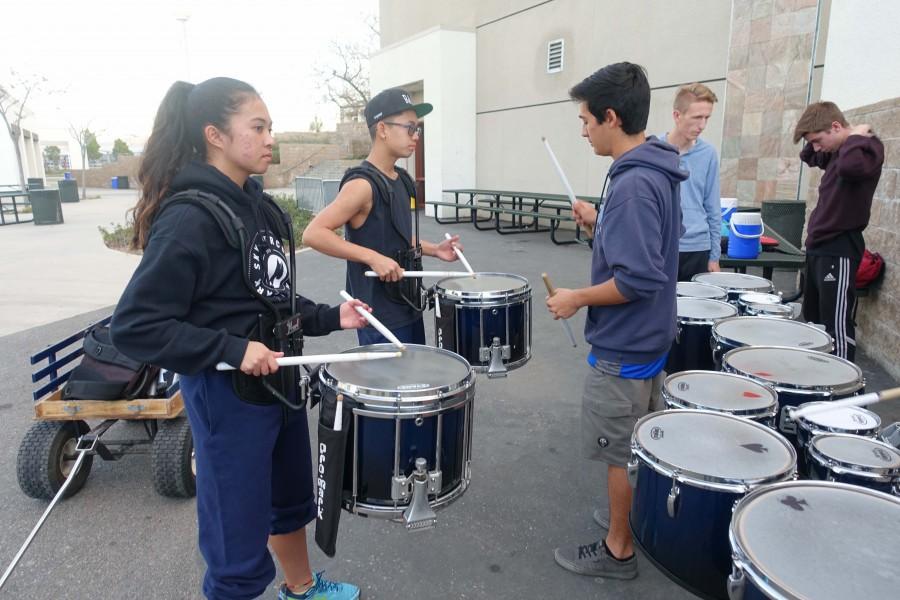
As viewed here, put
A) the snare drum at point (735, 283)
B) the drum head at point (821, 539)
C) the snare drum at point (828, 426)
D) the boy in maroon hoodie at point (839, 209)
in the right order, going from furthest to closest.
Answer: the boy in maroon hoodie at point (839, 209), the snare drum at point (735, 283), the snare drum at point (828, 426), the drum head at point (821, 539)

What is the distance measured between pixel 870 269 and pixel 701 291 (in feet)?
7.38

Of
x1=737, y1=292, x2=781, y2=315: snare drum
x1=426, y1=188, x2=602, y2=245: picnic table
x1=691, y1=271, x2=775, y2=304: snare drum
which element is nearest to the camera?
x1=737, y1=292, x2=781, y2=315: snare drum

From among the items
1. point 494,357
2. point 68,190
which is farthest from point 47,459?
point 68,190

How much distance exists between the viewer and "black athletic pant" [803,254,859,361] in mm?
4141

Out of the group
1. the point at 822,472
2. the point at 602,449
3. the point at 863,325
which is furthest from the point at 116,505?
the point at 863,325

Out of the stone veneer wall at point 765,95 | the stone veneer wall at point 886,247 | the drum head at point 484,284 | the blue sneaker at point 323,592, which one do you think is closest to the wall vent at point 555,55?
the stone veneer wall at point 765,95

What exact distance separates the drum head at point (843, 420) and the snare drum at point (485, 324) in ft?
4.29

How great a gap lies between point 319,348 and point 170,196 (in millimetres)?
3924

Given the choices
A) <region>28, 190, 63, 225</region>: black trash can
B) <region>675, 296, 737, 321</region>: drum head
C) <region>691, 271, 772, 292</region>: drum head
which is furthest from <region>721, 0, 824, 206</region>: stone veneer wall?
<region>28, 190, 63, 225</region>: black trash can

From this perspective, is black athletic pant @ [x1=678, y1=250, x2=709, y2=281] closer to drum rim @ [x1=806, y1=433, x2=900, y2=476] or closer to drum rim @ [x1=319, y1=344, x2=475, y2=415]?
drum rim @ [x1=806, y1=433, x2=900, y2=476]

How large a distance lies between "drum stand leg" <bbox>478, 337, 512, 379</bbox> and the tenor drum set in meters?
0.86

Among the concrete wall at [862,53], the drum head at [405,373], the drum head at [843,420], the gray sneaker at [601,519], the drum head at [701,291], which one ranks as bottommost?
the gray sneaker at [601,519]

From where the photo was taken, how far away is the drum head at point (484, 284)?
2975 mm

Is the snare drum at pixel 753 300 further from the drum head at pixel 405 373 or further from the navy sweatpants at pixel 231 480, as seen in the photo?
the navy sweatpants at pixel 231 480
